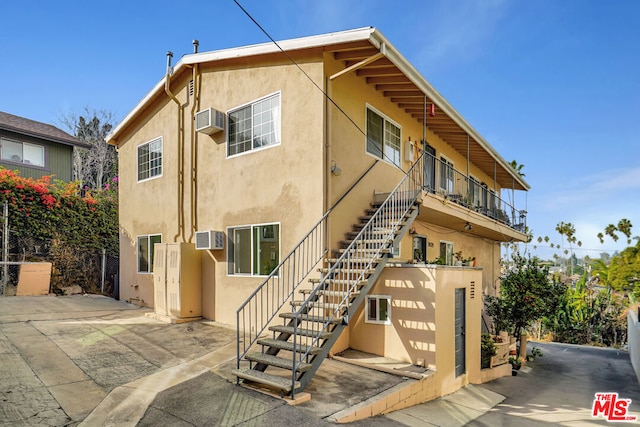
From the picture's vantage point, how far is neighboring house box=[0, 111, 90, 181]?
55.5ft

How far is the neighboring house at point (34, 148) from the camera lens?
16.9m

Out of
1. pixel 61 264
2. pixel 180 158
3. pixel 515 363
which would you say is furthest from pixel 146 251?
pixel 515 363

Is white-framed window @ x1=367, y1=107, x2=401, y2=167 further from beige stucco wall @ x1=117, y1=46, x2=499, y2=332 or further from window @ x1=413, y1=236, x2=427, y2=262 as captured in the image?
window @ x1=413, y1=236, x2=427, y2=262

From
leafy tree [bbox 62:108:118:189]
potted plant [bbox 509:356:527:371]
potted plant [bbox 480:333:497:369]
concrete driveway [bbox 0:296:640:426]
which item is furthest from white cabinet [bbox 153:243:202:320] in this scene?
leafy tree [bbox 62:108:118:189]

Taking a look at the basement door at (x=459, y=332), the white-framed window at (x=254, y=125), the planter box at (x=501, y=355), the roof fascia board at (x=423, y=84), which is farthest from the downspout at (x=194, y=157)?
the planter box at (x=501, y=355)

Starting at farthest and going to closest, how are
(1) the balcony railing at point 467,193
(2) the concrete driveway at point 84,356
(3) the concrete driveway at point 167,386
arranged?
(1) the balcony railing at point 467,193 < (2) the concrete driveway at point 84,356 < (3) the concrete driveway at point 167,386

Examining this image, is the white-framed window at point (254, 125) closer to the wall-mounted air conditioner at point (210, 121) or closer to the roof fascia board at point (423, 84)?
the wall-mounted air conditioner at point (210, 121)

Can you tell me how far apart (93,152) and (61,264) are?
53.4 ft

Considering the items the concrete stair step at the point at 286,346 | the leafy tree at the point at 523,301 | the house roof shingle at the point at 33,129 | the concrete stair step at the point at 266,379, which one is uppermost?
the house roof shingle at the point at 33,129

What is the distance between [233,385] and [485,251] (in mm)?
15599

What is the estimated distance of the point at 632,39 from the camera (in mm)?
15281

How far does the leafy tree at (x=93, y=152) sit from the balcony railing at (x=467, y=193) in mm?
22060

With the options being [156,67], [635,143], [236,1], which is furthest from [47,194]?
[635,143]

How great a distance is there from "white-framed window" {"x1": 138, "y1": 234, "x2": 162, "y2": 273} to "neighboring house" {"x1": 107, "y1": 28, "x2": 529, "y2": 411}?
0.06m
